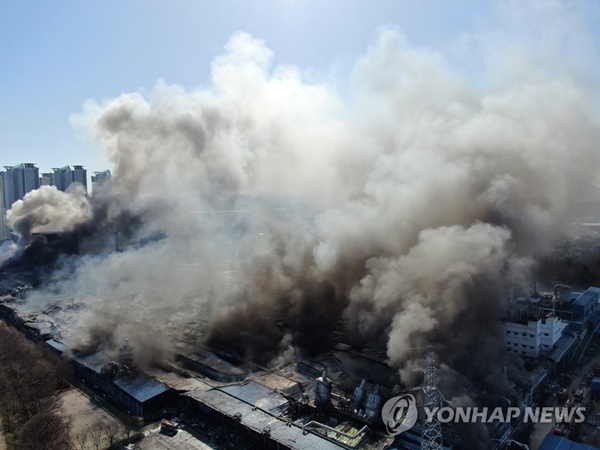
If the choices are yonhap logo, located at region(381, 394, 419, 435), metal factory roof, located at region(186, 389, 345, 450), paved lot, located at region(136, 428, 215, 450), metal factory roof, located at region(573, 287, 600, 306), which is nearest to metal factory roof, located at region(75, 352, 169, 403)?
metal factory roof, located at region(186, 389, 345, 450)

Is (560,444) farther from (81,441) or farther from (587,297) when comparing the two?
(587,297)

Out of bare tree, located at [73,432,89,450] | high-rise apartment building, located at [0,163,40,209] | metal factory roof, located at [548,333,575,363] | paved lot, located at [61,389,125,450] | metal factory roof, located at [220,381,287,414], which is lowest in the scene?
paved lot, located at [61,389,125,450]

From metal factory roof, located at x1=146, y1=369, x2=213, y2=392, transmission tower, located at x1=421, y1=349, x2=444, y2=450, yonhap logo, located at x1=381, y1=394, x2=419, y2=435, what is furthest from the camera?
metal factory roof, located at x1=146, y1=369, x2=213, y2=392

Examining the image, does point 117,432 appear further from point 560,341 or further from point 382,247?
point 560,341

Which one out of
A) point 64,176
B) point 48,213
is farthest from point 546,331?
point 64,176

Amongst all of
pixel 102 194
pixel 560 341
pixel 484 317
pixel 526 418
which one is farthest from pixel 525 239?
pixel 102 194

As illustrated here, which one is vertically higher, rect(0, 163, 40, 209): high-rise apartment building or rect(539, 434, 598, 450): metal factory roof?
rect(0, 163, 40, 209): high-rise apartment building

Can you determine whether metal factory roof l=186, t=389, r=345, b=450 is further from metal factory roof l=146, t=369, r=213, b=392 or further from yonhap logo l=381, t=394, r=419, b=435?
yonhap logo l=381, t=394, r=419, b=435
